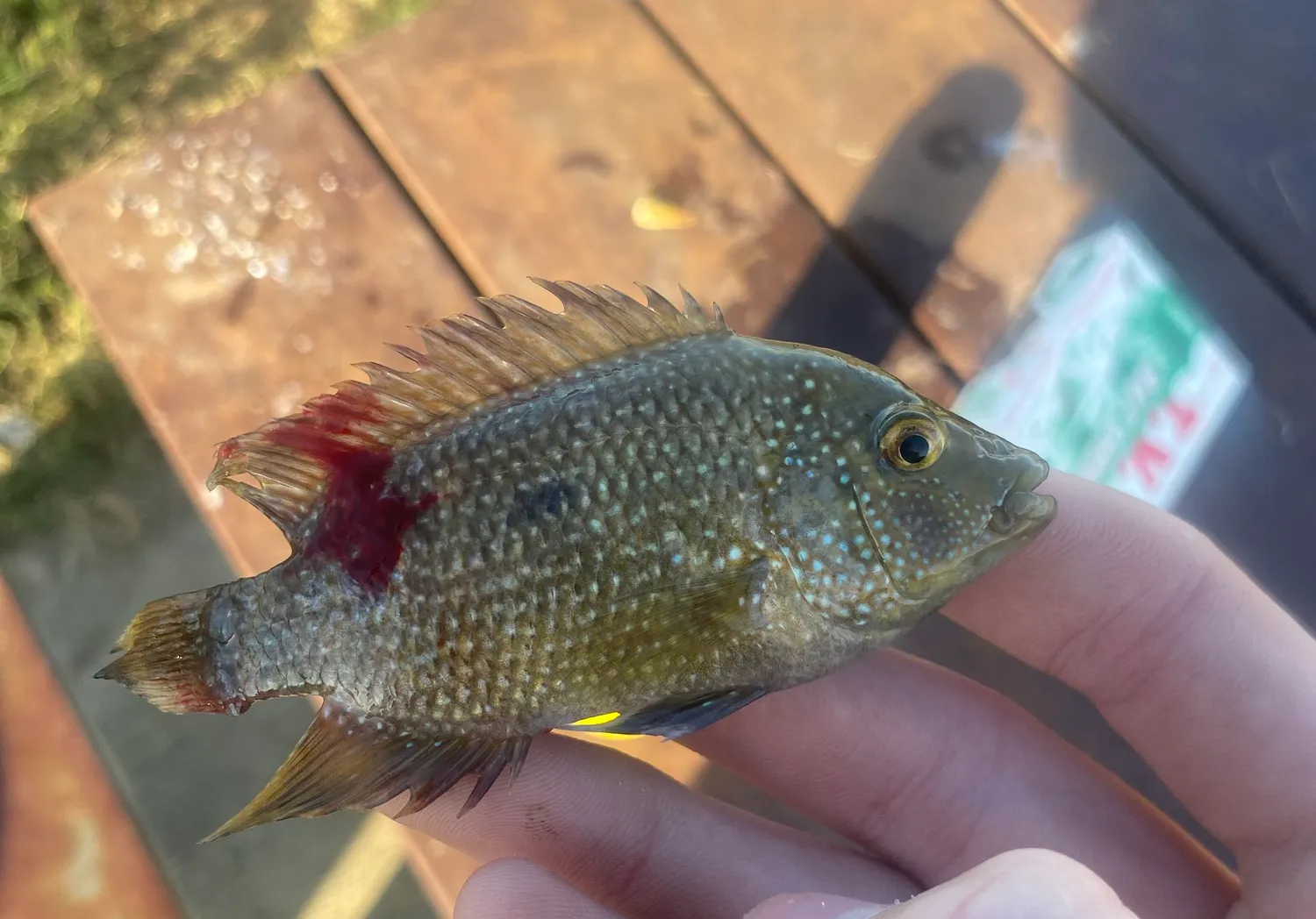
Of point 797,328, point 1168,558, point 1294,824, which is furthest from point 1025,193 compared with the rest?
point 1294,824

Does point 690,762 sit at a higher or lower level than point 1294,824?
higher

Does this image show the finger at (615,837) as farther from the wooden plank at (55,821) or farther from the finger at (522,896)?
the wooden plank at (55,821)

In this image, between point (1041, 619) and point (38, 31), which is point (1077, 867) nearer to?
point (1041, 619)

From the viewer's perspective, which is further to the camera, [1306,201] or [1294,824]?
[1306,201]

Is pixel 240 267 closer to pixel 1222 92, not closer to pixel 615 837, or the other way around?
pixel 615 837

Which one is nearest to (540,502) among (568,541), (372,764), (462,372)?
(568,541)

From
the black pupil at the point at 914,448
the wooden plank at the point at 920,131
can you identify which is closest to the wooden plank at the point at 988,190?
the wooden plank at the point at 920,131

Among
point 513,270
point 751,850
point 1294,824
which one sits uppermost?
point 513,270

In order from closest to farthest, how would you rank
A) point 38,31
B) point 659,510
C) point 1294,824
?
point 659,510 < point 1294,824 < point 38,31
